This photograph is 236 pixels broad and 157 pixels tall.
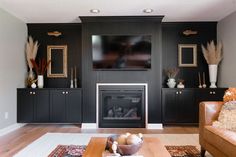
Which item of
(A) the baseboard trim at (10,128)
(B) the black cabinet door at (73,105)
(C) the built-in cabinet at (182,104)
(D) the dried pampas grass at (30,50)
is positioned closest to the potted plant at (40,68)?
(D) the dried pampas grass at (30,50)

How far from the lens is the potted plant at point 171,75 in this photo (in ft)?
18.2

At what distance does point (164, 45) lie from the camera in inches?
234

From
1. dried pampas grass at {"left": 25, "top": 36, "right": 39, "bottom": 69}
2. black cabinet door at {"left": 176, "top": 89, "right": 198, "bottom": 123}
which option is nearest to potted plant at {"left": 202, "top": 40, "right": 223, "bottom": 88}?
black cabinet door at {"left": 176, "top": 89, "right": 198, "bottom": 123}

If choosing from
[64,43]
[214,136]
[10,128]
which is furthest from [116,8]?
[10,128]

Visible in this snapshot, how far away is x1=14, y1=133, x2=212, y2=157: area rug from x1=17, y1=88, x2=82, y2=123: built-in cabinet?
0.82 m

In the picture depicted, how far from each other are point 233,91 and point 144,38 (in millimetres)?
2543

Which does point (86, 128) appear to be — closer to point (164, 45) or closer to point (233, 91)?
point (164, 45)

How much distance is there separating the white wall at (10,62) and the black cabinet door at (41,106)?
0.45 meters

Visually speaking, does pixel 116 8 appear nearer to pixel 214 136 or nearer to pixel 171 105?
pixel 171 105

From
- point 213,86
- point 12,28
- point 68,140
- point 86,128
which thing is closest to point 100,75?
point 86,128

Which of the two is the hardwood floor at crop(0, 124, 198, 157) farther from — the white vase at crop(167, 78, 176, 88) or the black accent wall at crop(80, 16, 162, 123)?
the white vase at crop(167, 78, 176, 88)

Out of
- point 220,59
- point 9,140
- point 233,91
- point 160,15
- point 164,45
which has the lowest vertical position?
point 9,140

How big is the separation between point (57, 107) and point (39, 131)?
27.2 inches

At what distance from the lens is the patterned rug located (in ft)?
10.9
